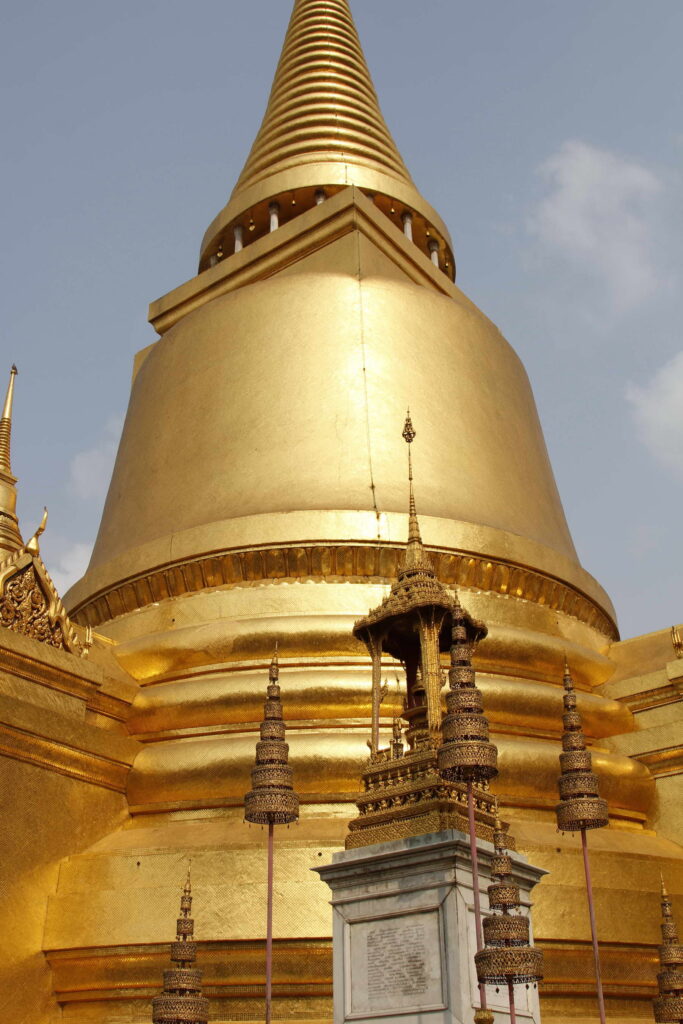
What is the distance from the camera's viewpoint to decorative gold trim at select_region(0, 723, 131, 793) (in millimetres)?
7395

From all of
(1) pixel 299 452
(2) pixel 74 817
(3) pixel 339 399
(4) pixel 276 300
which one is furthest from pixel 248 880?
(4) pixel 276 300

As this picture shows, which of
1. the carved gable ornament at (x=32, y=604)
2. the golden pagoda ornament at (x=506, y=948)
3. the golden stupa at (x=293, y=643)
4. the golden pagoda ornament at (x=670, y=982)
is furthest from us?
the carved gable ornament at (x=32, y=604)

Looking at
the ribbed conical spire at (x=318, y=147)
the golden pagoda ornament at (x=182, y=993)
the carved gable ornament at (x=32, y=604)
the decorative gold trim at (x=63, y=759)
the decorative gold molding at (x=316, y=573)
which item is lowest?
the golden pagoda ornament at (x=182, y=993)

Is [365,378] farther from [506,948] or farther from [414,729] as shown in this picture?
[506,948]

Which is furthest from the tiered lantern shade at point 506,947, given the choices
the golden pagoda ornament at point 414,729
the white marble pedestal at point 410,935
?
the golden pagoda ornament at point 414,729

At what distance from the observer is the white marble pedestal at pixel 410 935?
461 cm

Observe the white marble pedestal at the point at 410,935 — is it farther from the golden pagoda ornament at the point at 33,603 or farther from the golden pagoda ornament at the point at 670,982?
the golden pagoda ornament at the point at 33,603

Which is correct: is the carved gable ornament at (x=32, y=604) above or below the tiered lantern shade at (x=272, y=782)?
above

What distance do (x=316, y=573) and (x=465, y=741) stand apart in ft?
15.3

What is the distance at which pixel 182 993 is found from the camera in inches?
207

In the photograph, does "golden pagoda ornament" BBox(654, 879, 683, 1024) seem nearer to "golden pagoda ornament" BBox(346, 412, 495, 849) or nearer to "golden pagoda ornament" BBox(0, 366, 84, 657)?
"golden pagoda ornament" BBox(346, 412, 495, 849)

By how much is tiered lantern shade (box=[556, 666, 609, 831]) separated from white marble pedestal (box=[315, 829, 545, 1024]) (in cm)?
84

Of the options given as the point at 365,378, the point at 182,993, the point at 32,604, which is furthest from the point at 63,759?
the point at 365,378

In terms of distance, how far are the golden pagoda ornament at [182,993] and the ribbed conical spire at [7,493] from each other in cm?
475
